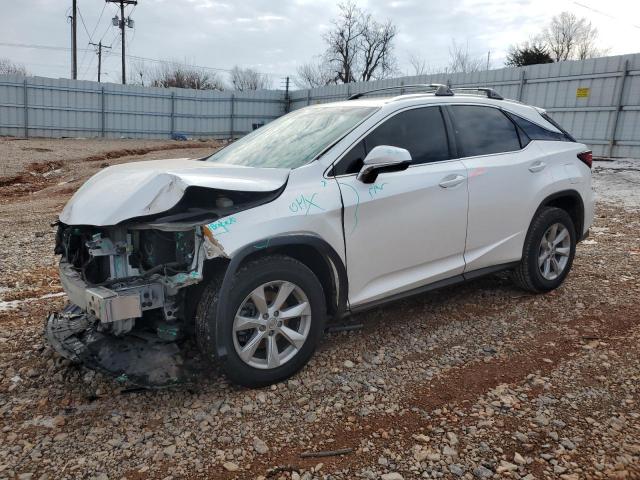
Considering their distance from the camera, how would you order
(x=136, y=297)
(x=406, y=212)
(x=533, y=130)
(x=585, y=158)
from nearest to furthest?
(x=136, y=297), (x=406, y=212), (x=533, y=130), (x=585, y=158)

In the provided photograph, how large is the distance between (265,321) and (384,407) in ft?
2.83

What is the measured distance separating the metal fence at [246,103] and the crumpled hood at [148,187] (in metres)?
14.2

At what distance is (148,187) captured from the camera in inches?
119

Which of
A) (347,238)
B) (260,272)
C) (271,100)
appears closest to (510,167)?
(347,238)

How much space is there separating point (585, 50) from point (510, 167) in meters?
44.1

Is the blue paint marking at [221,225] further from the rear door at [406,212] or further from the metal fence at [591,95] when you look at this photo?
the metal fence at [591,95]

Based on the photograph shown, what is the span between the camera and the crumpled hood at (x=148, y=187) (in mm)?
2934

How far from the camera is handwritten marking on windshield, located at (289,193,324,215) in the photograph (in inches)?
126

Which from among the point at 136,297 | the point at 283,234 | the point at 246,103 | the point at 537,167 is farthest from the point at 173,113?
the point at 136,297

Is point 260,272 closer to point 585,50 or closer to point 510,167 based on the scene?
point 510,167

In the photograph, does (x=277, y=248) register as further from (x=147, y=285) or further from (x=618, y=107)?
(x=618, y=107)

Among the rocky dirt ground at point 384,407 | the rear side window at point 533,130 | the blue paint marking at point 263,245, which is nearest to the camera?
the rocky dirt ground at point 384,407

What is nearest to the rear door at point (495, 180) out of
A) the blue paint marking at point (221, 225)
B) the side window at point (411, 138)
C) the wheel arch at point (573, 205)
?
the side window at point (411, 138)

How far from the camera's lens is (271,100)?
1146 inches
